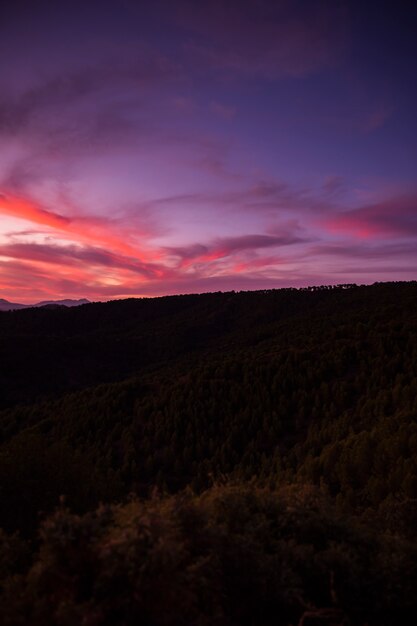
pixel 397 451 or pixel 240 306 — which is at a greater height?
pixel 240 306

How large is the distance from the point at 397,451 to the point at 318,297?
465ft

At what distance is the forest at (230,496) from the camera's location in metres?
6.71

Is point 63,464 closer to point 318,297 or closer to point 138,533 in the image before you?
point 138,533

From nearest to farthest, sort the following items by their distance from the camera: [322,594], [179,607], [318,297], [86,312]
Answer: [179,607]
[322,594]
[318,297]
[86,312]

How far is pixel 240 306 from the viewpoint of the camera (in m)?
180

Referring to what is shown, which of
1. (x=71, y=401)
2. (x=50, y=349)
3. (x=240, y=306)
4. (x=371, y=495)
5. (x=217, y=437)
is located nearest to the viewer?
(x=371, y=495)

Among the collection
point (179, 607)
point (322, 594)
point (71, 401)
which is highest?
point (179, 607)

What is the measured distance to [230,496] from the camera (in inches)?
380

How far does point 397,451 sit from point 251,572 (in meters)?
16.1

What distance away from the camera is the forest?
22.0 feet

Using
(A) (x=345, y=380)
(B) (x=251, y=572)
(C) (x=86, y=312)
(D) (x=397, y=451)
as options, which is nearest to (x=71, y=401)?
(A) (x=345, y=380)

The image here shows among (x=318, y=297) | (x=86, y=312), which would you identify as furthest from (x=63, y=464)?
(x=86, y=312)

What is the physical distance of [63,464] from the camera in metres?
21.6

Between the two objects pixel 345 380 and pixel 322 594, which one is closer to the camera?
pixel 322 594
